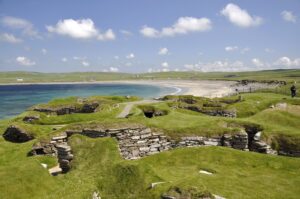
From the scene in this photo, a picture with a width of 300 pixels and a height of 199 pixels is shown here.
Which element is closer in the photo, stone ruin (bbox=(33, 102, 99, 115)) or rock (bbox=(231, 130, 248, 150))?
rock (bbox=(231, 130, 248, 150))

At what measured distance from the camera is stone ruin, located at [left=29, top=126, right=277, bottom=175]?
79.0ft

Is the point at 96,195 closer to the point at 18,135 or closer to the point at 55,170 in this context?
the point at 55,170

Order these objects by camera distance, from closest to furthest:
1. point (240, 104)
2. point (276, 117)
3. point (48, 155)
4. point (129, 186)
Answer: point (129, 186)
point (48, 155)
point (276, 117)
point (240, 104)

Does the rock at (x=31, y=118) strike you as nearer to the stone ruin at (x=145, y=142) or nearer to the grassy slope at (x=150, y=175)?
the stone ruin at (x=145, y=142)

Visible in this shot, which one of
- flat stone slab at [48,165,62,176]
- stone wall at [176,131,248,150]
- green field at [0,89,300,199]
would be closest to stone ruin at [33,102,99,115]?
green field at [0,89,300,199]

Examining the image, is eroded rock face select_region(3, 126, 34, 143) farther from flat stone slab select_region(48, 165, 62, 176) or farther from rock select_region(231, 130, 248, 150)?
rock select_region(231, 130, 248, 150)

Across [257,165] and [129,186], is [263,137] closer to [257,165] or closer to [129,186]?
[257,165]

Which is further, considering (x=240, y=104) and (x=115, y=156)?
(x=240, y=104)

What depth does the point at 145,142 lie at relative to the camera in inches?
979

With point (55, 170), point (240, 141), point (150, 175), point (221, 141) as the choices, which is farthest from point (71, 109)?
point (150, 175)

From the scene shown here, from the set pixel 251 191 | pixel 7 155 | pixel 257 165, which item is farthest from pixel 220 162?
pixel 7 155

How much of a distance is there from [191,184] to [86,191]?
5.85 metres

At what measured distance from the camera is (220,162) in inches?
830

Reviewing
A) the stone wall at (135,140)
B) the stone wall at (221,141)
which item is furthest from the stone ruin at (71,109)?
the stone wall at (221,141)
